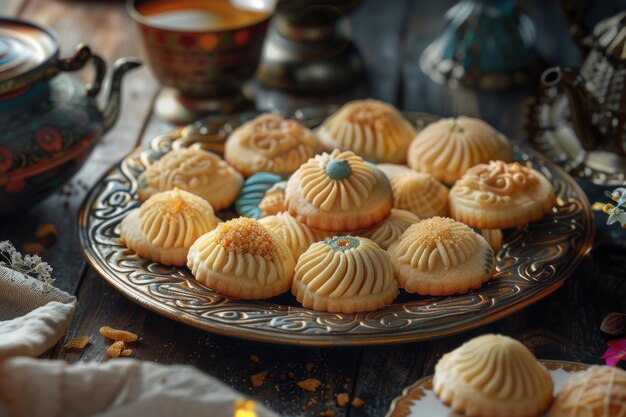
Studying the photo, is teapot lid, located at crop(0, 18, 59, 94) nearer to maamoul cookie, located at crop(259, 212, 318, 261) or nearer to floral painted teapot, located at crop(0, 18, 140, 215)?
floral painted teapot, located at crop(0, 18, 140, 215)

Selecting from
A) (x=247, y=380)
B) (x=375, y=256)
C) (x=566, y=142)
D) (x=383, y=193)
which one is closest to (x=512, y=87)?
(x=566, y=142)

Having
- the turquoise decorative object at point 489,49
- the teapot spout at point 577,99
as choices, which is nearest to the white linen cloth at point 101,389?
the teapot spout at point 577,99

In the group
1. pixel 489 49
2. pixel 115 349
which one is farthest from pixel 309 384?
pixel 489 49

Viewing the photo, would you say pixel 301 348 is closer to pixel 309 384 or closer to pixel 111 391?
pixel 309 384

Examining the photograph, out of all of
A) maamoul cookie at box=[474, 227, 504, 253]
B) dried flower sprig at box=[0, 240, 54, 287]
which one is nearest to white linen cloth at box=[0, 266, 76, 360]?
dried flower sprig at box=[0, 240, 54, 287]

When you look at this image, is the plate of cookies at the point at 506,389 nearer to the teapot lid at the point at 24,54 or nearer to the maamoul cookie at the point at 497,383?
the maamoul cookie at the point at 497,383

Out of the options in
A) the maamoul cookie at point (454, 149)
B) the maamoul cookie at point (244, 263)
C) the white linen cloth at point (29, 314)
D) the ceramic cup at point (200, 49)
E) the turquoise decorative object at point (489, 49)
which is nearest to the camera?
the white linen cloth at point (29, 314)
